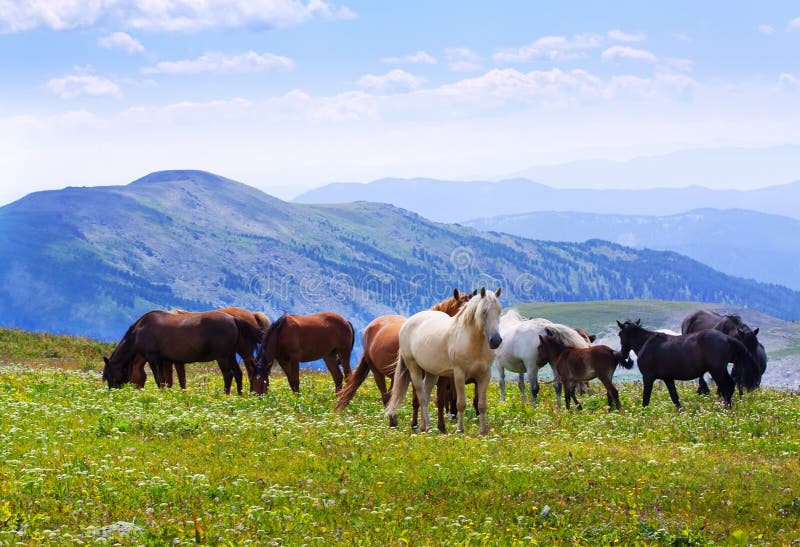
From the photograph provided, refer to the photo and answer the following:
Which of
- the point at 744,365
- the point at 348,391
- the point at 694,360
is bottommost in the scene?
the point at 744,365

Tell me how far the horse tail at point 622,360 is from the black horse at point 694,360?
256 mm

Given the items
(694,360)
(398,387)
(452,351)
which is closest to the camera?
(452,351)

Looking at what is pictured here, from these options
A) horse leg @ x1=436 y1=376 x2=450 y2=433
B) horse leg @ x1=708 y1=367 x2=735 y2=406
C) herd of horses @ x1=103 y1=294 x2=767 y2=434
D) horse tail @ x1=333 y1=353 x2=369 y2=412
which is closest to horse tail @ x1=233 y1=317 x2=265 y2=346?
herd of horses @ x1=103 y1=294 x2=767 y2=434

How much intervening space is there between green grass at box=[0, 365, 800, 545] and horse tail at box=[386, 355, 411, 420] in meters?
0.53

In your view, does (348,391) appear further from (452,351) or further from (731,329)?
(731,329)

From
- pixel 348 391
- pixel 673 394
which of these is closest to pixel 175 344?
pixel 348 391

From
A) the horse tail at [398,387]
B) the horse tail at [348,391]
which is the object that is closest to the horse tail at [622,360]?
the horse tail at [398,387]

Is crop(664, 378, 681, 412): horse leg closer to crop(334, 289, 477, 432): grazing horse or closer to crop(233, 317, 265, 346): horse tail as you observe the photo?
crop(334, 289, 477, 432): grazing horse

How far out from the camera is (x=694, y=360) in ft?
84.7

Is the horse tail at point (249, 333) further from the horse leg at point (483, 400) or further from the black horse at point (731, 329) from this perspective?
the black horse at point (731, 329)

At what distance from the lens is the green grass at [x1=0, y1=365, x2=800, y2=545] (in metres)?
12.1

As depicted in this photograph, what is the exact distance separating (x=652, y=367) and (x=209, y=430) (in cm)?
1341

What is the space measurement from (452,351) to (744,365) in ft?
34.0

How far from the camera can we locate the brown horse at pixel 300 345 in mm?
27547
